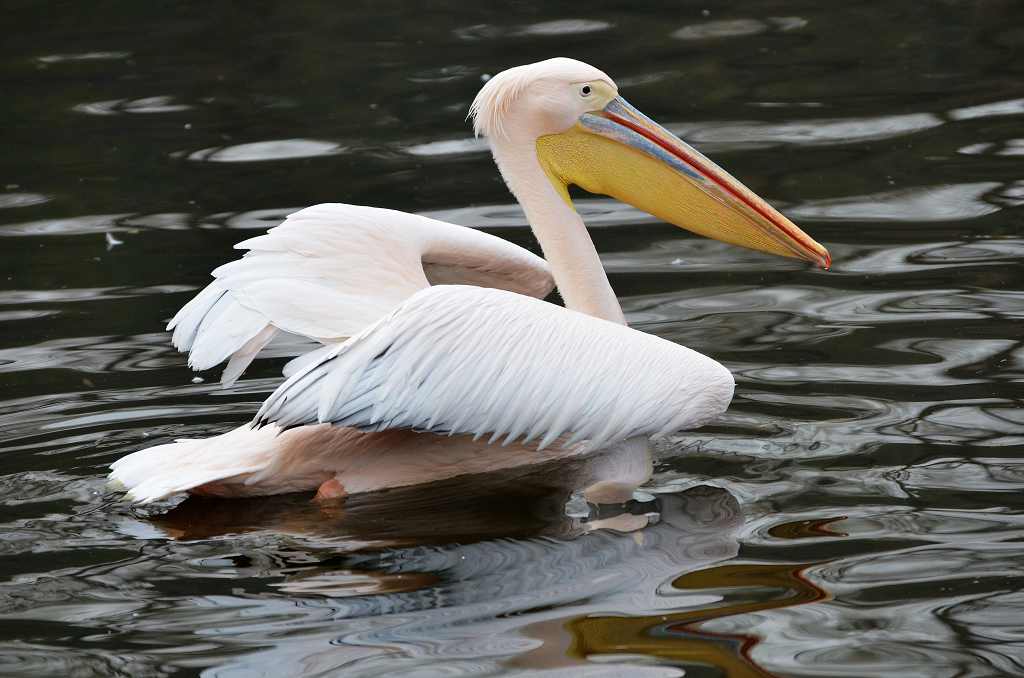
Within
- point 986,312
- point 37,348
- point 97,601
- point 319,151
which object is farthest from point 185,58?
point 97,601

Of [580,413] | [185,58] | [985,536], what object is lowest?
[985,536]

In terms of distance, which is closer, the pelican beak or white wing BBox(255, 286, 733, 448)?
white wing BBox(255, 286, 733, 448)

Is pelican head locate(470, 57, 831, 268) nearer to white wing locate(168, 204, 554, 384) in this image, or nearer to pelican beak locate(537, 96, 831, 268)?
pelican beak locate(537, 96, 831, 268)

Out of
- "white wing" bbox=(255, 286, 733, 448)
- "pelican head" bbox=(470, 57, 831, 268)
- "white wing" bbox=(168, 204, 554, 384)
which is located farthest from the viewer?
"pelican head" bbox=(470, 57, 831, 268)

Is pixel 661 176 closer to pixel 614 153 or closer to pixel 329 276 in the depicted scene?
pixel 614 153

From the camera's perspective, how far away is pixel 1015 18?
8.55 m

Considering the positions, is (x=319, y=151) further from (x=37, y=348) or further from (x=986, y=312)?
(x=986, y=312)

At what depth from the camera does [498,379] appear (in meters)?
3.73

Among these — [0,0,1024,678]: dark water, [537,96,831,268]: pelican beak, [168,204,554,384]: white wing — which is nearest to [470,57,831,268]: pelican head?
[537,96,831,268]: pelican beak

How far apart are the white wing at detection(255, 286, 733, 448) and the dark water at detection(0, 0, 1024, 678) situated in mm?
236

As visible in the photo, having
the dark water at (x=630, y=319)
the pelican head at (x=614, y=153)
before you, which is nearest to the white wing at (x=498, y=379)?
the dark water at (x=630, y=319)

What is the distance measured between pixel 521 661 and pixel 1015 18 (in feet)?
21.4

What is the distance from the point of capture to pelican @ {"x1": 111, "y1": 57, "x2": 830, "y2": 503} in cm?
371

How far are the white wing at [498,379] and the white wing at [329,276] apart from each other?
302 millimetres
